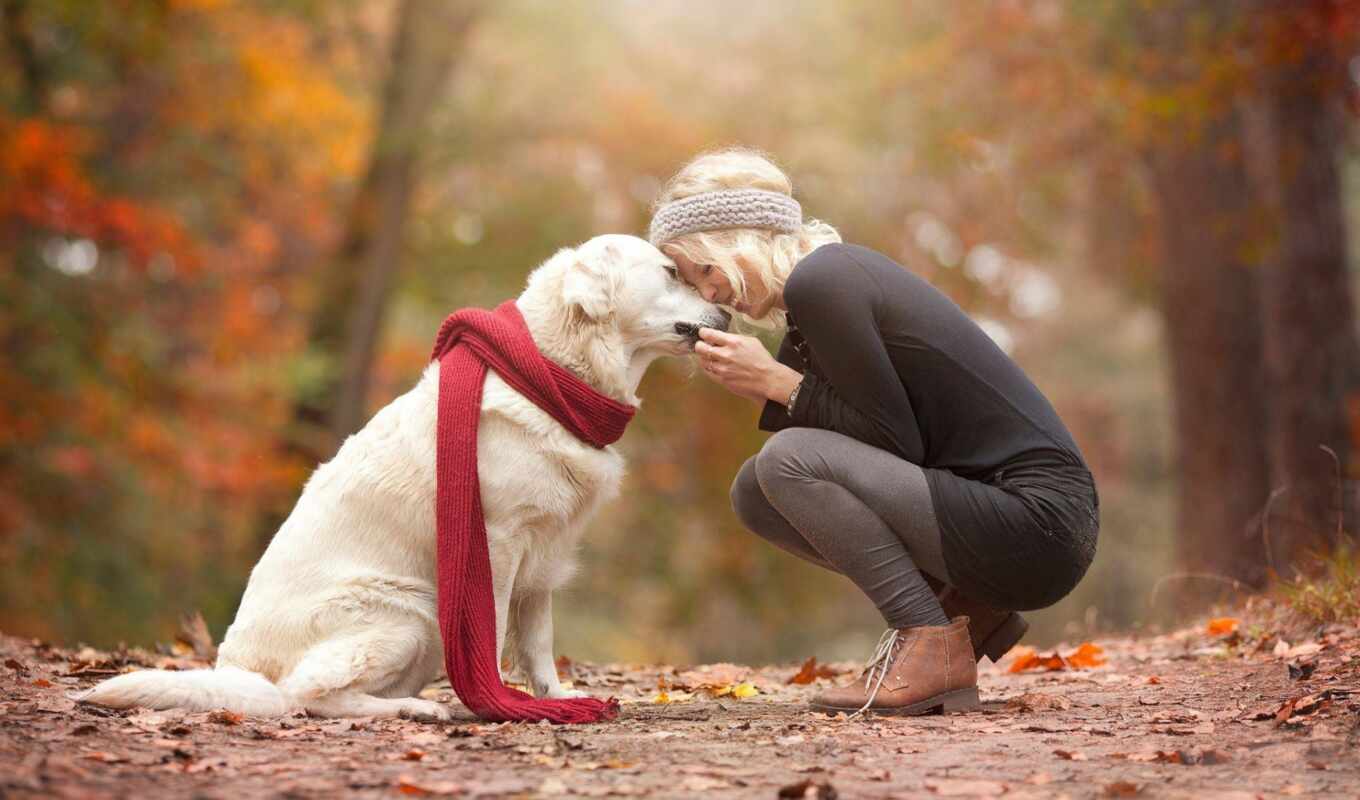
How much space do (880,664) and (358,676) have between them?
5.26 feet

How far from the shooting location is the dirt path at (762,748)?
2.80 metres

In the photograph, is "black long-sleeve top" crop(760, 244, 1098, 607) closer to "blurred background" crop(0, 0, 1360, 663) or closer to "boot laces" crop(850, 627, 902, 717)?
"boot laces" crop(850, 627, 902, 717)

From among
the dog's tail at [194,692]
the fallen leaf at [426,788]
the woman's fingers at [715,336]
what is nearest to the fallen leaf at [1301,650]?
the woman's fingers at [715,336]

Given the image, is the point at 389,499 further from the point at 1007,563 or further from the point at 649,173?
the point at 649,173

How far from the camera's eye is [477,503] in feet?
12.8

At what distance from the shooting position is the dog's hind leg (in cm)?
387

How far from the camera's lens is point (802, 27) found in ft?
52.9

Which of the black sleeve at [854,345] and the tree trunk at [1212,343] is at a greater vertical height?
the tree trunk at [1212,343]

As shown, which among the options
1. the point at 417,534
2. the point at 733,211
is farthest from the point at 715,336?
the point at 417,534

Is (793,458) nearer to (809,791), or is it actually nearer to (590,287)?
(590,287)

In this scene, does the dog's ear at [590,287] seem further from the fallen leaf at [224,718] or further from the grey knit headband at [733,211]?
the fallen leaf at [224,718]

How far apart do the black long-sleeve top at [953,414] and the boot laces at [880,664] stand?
27 centimetres

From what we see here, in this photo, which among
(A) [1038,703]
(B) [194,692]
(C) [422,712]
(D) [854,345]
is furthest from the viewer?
(A) [1038,703]

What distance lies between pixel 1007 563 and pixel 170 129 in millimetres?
11523
